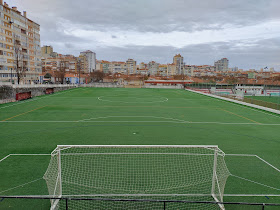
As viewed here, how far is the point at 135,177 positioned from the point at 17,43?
81.1 meters

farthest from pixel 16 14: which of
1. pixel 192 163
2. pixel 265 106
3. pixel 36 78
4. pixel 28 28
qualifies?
pixel 192 163

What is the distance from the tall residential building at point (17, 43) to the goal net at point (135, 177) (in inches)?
2594

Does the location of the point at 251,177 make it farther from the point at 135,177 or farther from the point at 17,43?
the point at 17,43

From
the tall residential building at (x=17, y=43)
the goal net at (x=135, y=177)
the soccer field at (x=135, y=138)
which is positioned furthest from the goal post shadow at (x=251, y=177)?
the tall residential building at (x=17, y=43)

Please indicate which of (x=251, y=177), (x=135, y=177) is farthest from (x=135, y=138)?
(x=251, y=177)

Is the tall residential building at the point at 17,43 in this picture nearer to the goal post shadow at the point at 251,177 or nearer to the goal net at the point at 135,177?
the goal net at the point at 135,177

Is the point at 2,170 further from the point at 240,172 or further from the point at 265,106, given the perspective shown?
the point at 265,106

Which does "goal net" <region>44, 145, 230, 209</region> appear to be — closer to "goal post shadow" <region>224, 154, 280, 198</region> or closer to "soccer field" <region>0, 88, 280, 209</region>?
"soccer field" <region>0, 88, 280, 209</region>

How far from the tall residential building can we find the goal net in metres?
65.9

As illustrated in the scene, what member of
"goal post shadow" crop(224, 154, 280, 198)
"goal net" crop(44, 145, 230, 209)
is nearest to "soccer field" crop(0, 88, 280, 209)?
"goal post shadow" crop(224, 154, 280, 198)

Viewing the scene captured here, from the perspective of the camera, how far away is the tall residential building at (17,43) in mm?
68000

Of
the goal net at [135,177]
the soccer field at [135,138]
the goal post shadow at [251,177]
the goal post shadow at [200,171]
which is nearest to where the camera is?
the goal net at [135,177]

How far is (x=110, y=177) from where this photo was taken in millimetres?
9625

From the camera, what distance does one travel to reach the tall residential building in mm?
68000
